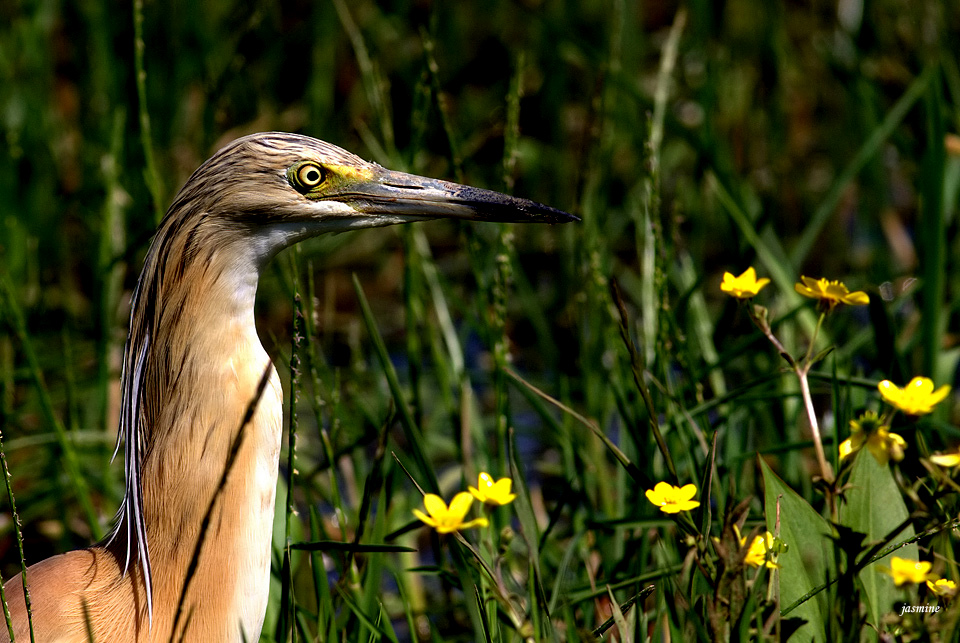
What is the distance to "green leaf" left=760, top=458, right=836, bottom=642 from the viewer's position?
68.0 inches

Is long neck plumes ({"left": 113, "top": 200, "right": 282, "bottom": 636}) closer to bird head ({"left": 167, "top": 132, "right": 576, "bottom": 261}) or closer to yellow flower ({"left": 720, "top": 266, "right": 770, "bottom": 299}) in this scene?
bird head ({"left": 167, "top": 132, "right": 576, "bottom": 261})

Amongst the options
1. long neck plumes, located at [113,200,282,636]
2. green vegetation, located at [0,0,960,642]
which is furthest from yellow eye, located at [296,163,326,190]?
green vegetation, located at [0,0,960,642]

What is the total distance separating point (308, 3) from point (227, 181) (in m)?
3.76

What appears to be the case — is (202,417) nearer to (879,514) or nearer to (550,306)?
(879,514)

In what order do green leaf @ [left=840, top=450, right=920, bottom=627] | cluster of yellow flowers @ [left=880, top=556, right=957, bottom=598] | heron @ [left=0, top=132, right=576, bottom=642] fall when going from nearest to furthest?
1. cluster of yellow flowers @ [left=880, top=556, right=957, bottom=598]
2. green leaf @ [left=840, top=450, right=920, bottom=627]
3. heron @ [left=0, top=132, right=576, bottom=642]

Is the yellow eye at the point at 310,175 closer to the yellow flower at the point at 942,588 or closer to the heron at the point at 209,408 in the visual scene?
the heron at the point at 209,408

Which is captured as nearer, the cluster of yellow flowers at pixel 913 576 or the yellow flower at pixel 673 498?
the cluster of yellow flowers at pixel 913 576

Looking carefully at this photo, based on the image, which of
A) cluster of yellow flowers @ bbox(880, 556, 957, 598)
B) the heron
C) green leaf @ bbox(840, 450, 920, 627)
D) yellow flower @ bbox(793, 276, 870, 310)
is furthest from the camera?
the heron

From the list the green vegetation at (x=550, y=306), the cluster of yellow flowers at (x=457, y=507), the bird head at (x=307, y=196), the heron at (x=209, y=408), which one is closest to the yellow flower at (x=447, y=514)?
the cluster of yellow flowers at (x=457, y=507)

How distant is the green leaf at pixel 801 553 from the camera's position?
1728 millimetres

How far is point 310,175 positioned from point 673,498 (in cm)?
79

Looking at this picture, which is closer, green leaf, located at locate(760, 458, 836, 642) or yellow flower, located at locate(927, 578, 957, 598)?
yellow flower, located at locate(927, 578, 957, 598)

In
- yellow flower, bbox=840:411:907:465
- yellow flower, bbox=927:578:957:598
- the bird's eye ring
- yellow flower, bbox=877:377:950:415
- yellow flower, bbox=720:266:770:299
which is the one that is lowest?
yellow flower, bbox=927:578:957:598

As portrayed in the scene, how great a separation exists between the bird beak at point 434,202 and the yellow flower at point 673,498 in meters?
0.55
